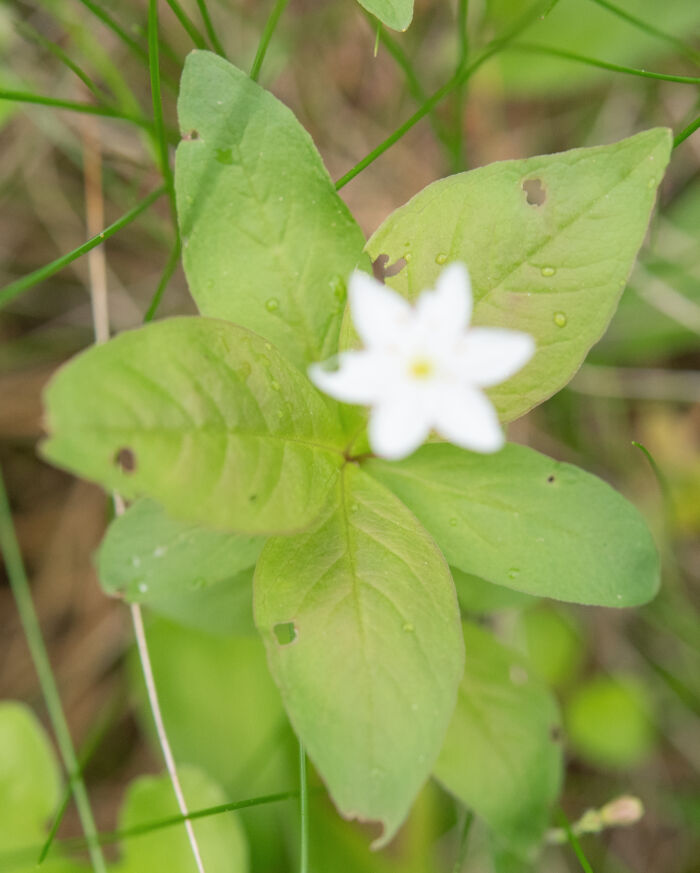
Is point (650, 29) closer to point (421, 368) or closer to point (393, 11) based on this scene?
point (393, 11)

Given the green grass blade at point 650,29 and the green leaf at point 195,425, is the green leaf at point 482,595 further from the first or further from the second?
the green grass blade at point 650,29

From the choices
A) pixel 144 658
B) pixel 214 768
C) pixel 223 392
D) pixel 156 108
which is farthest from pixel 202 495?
pixel 214 768

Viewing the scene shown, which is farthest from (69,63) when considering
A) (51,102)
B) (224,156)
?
(224,156)

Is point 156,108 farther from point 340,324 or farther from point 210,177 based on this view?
point 340,324

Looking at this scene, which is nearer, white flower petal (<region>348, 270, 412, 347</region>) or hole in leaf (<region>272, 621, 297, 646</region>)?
white flower petal (<region>348, 270, 412, 347</region>)

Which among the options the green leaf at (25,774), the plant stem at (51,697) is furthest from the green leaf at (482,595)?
the green leaf at (25,774)

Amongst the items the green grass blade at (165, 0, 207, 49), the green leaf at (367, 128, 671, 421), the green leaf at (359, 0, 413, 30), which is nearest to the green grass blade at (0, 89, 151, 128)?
the green grass blade at (165, 0, 207, 49)

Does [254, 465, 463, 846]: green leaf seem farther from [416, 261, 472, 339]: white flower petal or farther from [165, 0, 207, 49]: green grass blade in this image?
[165, 0, 207, 49]: green grass blade
